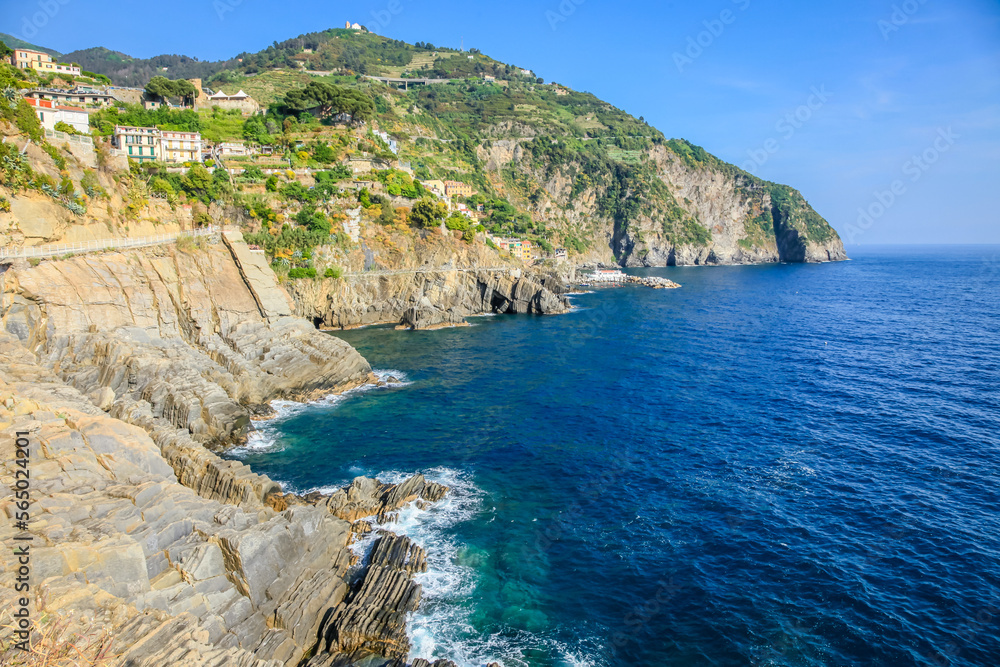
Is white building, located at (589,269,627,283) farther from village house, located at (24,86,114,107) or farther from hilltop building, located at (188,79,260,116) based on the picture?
village house, located at (24,86,114,107)

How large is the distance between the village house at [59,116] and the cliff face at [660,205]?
342ft

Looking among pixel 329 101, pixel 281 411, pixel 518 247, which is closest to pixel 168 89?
pixel 329 101

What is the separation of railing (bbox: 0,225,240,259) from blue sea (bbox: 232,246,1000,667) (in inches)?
760

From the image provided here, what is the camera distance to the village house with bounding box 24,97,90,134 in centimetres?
5891

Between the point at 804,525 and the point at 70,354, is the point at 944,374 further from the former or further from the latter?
the point at 70,354

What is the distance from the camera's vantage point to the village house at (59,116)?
58906mm

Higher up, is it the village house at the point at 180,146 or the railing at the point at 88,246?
the village house at the point at 180,146

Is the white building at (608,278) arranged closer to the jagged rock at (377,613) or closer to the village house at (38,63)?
the village house at (38,63)

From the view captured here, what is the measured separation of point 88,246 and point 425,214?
47909mm

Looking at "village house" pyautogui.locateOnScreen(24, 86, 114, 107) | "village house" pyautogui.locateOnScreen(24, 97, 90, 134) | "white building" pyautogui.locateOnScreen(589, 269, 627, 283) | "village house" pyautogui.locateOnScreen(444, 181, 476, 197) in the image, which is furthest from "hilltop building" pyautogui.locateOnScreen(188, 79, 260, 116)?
"white building" pyautogui.locateOnScreen(589, 269, 627, 283)

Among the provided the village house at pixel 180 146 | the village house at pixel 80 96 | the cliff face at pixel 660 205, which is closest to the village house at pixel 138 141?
the village house at pixel 180 146

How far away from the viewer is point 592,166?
555 feet

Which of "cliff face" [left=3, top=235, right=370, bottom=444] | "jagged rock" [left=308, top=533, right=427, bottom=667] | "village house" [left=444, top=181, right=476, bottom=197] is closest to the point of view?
"jagged rock" [left=308, top=533, right=427, bottom=667]

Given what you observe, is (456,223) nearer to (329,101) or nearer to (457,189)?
(329,101)
